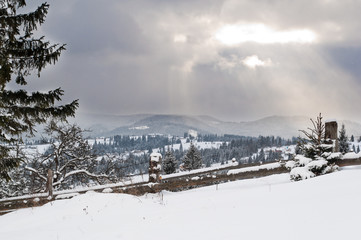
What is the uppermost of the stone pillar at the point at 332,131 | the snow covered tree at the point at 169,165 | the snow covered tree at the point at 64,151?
the stone pillar at the point at 332,131

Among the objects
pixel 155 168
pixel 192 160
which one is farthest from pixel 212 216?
pixel 192 160

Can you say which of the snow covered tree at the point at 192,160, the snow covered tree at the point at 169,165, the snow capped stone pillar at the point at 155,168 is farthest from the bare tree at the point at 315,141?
the snow covered tree at the point at 192,160

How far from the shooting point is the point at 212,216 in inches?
186

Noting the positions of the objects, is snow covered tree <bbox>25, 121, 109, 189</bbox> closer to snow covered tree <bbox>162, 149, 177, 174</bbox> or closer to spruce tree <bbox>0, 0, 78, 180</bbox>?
spruce tree <bbox>0, 0, 78, 180</bbox>

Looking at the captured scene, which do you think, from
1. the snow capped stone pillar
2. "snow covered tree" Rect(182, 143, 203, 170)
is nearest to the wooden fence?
the snow capped stone pillar

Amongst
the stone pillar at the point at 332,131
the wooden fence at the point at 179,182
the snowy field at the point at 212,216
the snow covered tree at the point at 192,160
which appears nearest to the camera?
the snowy field at the point at 212,216

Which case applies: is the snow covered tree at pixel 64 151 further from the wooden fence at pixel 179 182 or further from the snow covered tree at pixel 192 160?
the snow covered tree at pixel 192 160

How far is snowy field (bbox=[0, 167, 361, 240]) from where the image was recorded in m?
3.70

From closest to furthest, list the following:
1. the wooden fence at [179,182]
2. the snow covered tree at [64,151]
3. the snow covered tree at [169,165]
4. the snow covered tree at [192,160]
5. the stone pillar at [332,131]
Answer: the wooden fence at [179,182] → the stone pillar at [332,131] → the snow covered tree at [64,151] → the snow covered tree at [169,165] → the snow covered tree at [192,160]

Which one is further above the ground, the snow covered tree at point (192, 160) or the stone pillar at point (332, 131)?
the stone pillar at point (332, 131)

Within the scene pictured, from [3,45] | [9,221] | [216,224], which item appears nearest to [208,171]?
[216,224]

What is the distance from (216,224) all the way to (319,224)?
152cm

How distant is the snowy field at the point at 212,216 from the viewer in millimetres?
3695

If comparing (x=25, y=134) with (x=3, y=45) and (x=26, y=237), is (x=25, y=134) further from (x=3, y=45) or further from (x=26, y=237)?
(x=26, y=237)
